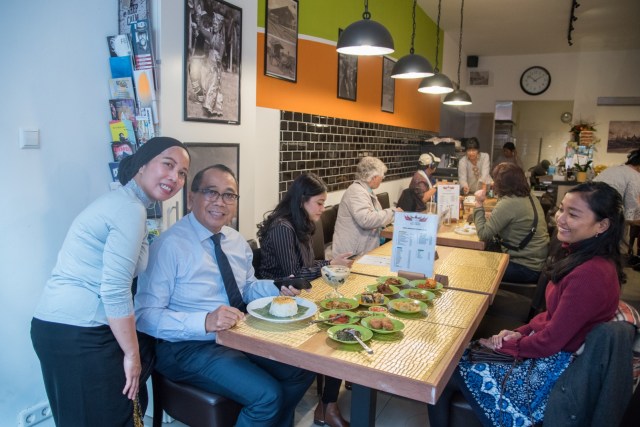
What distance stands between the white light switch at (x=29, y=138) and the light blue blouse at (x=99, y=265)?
0.71 meters

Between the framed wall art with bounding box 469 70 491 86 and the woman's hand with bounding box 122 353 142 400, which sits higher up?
the framed wall art with bounding box 469 70 491 86

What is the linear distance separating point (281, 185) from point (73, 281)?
235 cm

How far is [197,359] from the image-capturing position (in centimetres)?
210

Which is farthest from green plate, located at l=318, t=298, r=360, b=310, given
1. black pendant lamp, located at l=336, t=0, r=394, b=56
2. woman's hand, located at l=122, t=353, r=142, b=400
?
black pendant lamp, located at l=336, t=0, r=394, b=56

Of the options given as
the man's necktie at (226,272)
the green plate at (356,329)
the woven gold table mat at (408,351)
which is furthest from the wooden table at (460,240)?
the green plate at (356,329)

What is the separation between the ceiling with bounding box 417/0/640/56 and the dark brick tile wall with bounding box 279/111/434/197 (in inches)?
94.9

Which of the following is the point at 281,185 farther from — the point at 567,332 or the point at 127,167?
the point at 567,332

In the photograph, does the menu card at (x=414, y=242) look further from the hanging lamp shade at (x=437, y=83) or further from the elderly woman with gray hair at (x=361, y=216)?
the hanging lamp shade at (x=437, y=83)

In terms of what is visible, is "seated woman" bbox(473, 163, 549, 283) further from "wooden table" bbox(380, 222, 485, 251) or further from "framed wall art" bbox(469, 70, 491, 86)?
"framed wall art" bbox(469, 70, 491, 86)

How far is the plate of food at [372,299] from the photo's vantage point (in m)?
2.22

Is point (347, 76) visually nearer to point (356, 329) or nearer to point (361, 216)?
point (361, 216)

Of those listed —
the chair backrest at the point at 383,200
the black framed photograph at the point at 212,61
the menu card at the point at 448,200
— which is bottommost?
the chair backrest at the point at 383,200

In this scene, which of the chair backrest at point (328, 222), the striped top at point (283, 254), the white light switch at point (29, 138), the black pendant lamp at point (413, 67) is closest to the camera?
the white light switch at point (29, 138)

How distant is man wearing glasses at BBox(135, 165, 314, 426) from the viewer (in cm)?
203
